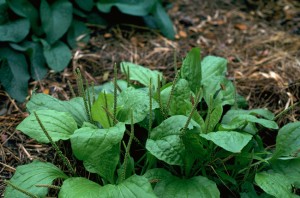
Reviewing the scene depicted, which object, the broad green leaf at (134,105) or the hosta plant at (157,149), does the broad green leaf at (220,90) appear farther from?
the broad green leaf at (134,105)

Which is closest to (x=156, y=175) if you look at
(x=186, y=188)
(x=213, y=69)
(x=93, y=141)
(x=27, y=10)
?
(x=186, y=188)

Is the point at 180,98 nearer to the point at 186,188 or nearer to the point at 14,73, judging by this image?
the point at 186,188

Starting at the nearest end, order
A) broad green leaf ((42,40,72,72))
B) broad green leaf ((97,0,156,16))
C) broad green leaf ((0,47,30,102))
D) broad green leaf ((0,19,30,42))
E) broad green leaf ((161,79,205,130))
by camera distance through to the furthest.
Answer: broad green leaf ((161,79,205,130))
broad green leaf ((0,47,30,102))
broad green leaf ((0,19,30,42))
broad green leaf ((42,40,72,72))
broad green leaf ((97,0,156,16))

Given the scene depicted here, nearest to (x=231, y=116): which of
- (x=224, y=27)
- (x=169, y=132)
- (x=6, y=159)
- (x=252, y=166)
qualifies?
(x=252, y=166)

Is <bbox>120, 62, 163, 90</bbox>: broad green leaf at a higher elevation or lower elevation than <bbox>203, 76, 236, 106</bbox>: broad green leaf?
higher

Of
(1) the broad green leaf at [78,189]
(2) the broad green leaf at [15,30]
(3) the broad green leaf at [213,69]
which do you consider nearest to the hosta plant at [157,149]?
(1) the broad green leaf at [78,189]

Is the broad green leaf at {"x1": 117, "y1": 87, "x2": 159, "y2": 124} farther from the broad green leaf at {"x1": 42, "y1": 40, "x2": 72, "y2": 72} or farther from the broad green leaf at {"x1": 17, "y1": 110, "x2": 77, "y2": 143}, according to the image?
the broad green leaf at {"x1": 42, "y1": 40, "x2": 72, "y2": 72}

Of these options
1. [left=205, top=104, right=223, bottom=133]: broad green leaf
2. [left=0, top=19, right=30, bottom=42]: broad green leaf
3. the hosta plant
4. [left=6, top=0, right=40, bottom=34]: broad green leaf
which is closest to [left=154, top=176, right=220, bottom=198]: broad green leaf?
the hosta plant
